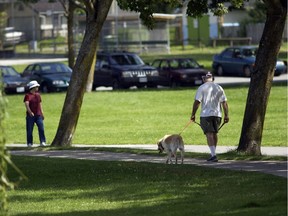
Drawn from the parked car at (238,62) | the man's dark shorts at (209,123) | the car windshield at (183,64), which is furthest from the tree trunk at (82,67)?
the parked car at (238,62)

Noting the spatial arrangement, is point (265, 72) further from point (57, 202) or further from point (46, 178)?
point (57, 202)

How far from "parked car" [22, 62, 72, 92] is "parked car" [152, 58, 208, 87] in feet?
14.5

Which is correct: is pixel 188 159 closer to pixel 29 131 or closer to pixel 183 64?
pixel 29 131

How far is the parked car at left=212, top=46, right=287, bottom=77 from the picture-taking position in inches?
1970

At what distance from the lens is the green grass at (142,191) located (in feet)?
42.8

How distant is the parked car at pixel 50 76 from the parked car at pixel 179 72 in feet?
14.5

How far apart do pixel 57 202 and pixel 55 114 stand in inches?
847

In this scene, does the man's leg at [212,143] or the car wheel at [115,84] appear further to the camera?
the car wheel at [115,84]

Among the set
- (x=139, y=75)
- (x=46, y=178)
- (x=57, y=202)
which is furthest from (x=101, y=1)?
(x=139, y=75)

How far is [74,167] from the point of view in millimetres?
18766

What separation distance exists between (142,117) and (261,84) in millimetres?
13745

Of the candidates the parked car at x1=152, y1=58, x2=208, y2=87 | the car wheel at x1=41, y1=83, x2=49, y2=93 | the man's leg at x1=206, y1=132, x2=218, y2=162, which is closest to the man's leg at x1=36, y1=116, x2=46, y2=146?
the man's leg at x1=206, y1=132, x2=218, y2=162

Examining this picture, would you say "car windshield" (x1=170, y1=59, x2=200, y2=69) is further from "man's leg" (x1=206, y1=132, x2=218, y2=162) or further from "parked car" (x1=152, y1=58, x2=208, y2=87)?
"man's leg" (x1=206, y1=132, x2=218, y2=162)

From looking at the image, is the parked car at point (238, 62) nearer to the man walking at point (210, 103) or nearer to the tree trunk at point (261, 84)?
the tree trunk at point (261, 84)
